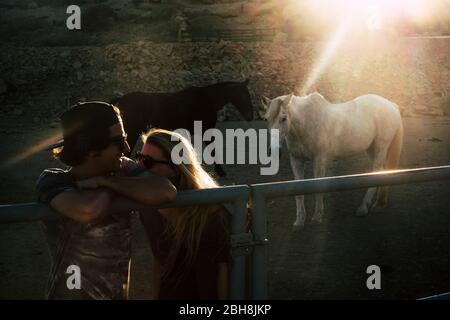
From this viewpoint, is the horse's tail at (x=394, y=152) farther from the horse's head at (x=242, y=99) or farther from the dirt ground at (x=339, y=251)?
the horse's head at (x=242, y=99)

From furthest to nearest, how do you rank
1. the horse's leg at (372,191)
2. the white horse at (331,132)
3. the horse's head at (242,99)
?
the horse's head at (242,99)
the horse's leg at (372,191)
the white horse at (331,132)

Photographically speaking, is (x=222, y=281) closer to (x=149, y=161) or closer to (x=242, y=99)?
(x=149, y=161)

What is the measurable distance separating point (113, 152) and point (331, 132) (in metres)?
6.44

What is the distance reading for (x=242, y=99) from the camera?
1329 cm

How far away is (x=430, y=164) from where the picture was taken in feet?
44.9

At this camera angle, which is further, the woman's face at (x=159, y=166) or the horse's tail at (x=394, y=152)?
the horse's tail at (x=394, y=152)

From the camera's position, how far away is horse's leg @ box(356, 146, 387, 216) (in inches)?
344

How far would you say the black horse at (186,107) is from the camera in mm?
12812

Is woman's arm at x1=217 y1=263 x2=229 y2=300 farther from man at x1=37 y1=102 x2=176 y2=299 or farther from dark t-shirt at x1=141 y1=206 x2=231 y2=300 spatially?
man at x1=37 y1=102 x2=176 y2=299

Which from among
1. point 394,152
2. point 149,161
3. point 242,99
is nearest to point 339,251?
point 394,152

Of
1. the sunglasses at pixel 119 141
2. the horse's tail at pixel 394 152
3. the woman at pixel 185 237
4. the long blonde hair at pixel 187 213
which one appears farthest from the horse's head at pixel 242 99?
the sunglasses at pixel 119 141

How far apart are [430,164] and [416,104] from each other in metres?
13.3

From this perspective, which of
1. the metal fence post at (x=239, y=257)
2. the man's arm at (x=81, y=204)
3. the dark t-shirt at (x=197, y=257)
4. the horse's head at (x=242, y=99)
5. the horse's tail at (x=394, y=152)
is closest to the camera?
the man's arm at (x=81, y=204)
